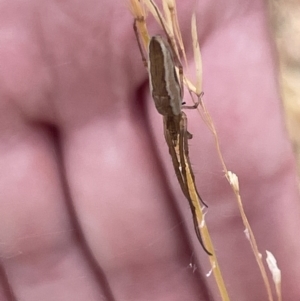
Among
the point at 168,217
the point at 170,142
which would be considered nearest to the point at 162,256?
the point at 168,217

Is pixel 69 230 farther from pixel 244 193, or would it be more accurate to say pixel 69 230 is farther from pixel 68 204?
pixel 244 193

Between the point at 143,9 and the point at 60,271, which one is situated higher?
the point at 143,9

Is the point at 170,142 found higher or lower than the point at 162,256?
higher

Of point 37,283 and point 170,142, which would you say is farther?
point 37,283

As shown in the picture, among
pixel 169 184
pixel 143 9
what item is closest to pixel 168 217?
pixel 169 184

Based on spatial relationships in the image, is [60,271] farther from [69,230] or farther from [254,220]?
[254,220]
